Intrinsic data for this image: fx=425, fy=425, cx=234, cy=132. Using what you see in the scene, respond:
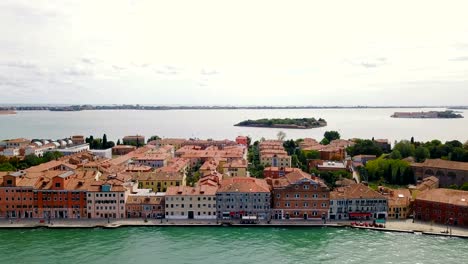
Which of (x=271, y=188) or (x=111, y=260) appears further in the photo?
(x=271, y=188)

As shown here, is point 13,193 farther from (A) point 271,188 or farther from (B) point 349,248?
(B) point 349,248

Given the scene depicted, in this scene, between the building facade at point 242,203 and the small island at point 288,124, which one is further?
the small island at point 288,124

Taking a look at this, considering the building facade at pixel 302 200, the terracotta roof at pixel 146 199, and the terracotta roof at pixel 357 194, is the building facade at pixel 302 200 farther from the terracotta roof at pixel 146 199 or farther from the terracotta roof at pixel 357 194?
the terracotta roof at pixel 146 199

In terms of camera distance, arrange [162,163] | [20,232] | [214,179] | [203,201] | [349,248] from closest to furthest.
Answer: [349,248] → [20,232] → [203,201] → [214,179] → [162,163]

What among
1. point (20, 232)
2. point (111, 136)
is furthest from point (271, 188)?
point (111, 136)

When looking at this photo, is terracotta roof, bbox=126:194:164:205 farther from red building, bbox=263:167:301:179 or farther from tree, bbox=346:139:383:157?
tree, bbox=346:139:383:157

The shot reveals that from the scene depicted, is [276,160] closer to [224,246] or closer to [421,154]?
[421,154]

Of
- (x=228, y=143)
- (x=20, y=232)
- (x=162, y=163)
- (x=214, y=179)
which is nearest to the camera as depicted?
(x=20, y=232)

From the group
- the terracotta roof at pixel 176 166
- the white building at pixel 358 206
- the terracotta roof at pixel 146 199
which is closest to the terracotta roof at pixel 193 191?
the terracotta roof at pixel 146 199
